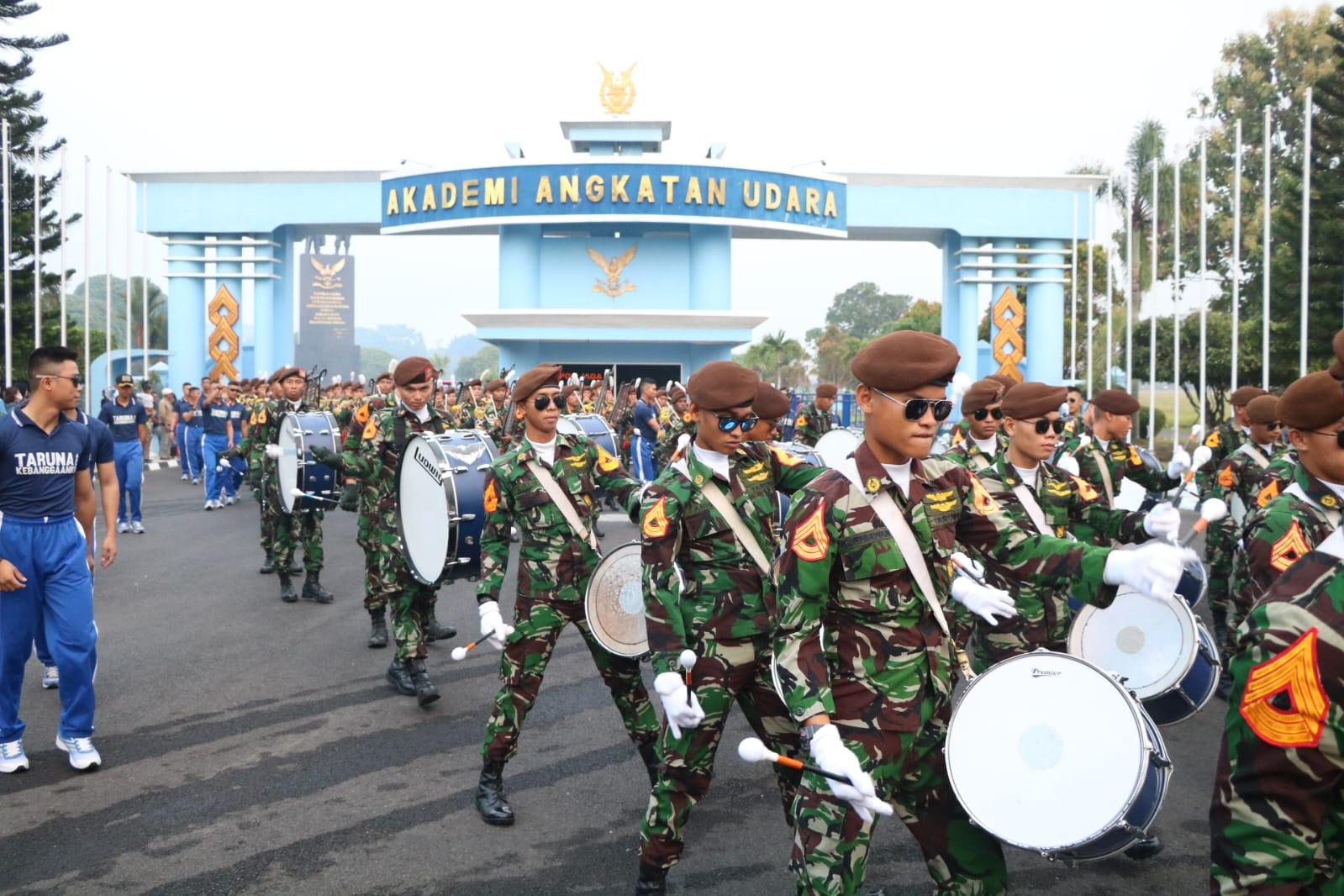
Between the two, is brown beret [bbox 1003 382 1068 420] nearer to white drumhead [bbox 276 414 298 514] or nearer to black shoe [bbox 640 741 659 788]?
black shoe [bbox 640 741 659 788]

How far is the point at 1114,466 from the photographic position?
775 centimetres

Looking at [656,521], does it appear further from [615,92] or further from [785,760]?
[615,92]

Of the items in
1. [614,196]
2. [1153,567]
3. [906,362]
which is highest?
[614,196]

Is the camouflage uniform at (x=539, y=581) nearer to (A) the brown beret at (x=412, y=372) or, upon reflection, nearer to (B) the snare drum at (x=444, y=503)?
(B) the snare drum at (x=444, y=503)

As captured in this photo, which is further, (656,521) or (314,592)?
(314,592)

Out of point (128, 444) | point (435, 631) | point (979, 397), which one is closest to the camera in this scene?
point (979, 397)

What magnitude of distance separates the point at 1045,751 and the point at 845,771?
2.12 feet

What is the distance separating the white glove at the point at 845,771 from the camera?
9.33ft

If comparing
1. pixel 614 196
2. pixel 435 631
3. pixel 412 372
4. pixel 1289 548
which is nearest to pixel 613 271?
pixel 614 196

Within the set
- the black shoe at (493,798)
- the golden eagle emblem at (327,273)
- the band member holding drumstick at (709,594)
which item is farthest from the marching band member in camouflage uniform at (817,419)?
the golden eagle emblem at (327,273)

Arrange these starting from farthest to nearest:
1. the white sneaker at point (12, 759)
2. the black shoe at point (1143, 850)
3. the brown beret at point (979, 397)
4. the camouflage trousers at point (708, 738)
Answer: the brown beret at point (979, 397) → the white sneaker at point (12, 759) → the black shoe at point (1143, 850) → the camouflage trousers at point (708, 738)

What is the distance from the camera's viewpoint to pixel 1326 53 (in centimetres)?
4531

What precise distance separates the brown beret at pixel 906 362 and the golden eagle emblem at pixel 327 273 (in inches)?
1817

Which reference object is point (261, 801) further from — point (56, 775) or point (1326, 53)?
point (1326, 53)
